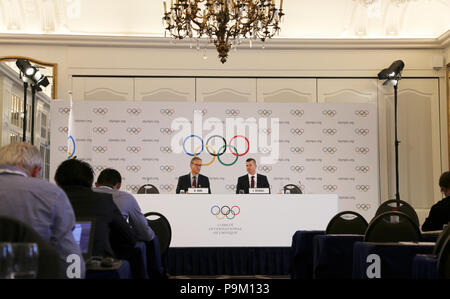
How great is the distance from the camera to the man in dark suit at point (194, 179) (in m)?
8.97

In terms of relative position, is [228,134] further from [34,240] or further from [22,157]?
[34,240]

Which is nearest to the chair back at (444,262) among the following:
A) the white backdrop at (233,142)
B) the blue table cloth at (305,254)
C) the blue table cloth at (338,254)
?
the blue table cloth at (338,254)

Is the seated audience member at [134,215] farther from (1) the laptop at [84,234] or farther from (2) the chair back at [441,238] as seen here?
(2) the chair back at [441,238]

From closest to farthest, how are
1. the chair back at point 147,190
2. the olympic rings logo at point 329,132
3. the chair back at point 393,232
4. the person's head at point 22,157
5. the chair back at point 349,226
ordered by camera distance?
the person's head at point 22,157 → the chair back at point 393,232 → the chair back at point 349,226 → the chair back at point 147,190 → the olympic rings logo at point 329,132

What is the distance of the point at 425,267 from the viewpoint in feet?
8.62

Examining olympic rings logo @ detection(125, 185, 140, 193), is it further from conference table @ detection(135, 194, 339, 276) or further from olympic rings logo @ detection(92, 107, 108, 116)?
conference table @ detection(135, 194, 339, 276)

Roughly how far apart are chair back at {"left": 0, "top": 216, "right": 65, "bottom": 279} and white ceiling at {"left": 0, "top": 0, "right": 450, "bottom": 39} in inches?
354

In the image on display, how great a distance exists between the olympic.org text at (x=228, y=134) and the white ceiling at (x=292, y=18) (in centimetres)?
179

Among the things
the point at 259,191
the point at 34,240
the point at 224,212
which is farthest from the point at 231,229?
the point at 34,240

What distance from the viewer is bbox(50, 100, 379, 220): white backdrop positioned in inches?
384

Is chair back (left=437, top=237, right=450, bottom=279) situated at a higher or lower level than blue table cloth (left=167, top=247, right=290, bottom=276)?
higher

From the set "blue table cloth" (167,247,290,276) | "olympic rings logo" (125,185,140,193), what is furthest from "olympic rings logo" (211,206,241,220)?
"olympic rings logo" (125,185,140,193)

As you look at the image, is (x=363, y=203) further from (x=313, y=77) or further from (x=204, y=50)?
(x=204, y=50)
